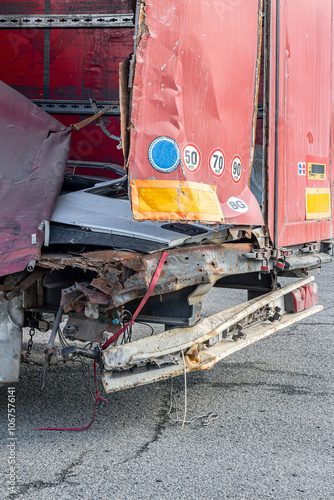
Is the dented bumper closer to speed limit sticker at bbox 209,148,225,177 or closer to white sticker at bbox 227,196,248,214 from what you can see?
white sticker at bbox 227,196,248,214

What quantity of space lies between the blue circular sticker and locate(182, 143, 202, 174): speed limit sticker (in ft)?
0.22

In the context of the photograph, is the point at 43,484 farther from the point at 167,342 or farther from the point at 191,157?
the point at 191,157

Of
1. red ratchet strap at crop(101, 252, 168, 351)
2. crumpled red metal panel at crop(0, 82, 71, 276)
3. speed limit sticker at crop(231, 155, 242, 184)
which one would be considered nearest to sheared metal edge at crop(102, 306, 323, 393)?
red ratchet strap at crop(101, 252, 168, 351)

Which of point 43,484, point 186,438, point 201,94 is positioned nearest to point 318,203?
point 201,94

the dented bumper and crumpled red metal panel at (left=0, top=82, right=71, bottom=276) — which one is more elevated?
crumpled red metal panel at (left=0, top=82, right=71, bottom=276)

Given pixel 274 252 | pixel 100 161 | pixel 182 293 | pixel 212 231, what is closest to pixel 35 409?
pixel 182 293

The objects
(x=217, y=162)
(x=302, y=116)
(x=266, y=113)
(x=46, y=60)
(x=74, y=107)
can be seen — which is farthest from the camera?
(x=46, y=60)

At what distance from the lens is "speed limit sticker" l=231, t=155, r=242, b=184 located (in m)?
3.92

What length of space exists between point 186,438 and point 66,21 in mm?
4137

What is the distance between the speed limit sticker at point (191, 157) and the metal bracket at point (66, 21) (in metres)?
2.74

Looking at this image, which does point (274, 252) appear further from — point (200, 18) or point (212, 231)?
point (200, 18)

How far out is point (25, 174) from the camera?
4145 mm

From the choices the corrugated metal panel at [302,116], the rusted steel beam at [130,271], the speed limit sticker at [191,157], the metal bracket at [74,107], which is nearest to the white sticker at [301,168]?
the corrugated metal panel at [302,116]

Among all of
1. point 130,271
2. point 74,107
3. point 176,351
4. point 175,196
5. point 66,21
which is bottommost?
point 176,351
